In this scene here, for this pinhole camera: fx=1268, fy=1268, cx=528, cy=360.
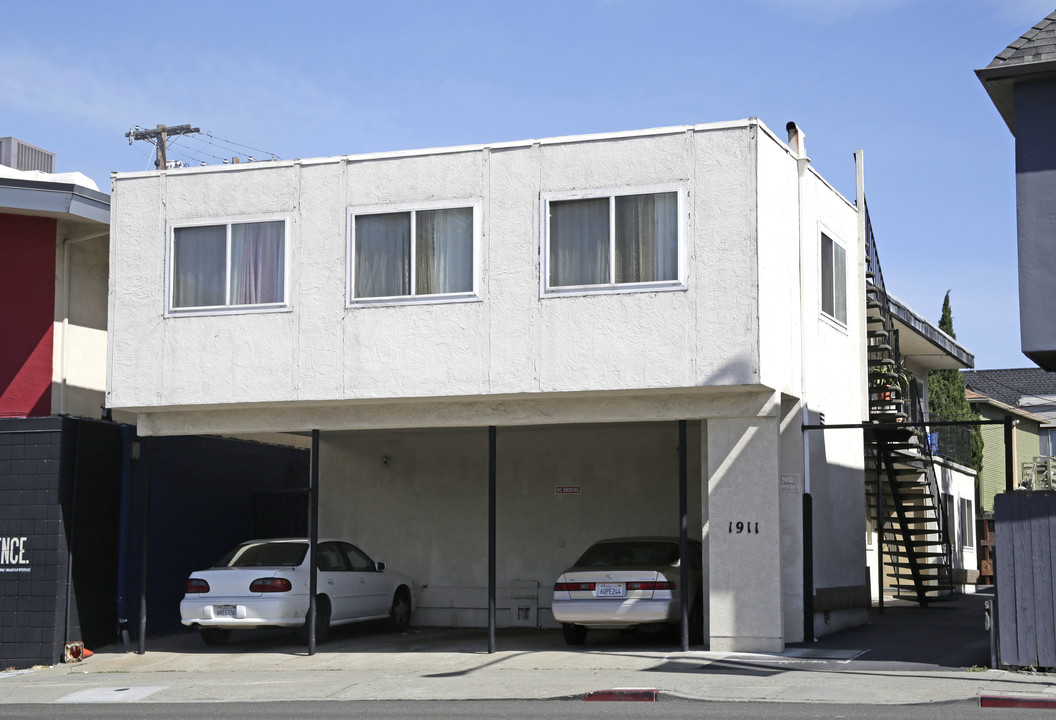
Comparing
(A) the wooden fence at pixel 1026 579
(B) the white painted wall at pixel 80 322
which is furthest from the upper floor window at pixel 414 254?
(A) the wooden fence at pixel 1026 579

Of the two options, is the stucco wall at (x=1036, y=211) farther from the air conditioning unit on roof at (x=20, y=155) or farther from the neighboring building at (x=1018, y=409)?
the neighboring building at (x=1018, y=409)

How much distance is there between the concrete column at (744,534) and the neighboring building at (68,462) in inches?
317

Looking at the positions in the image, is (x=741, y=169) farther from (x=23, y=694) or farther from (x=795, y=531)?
(x=23, y=694)

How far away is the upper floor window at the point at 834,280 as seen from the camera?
19.0 meters

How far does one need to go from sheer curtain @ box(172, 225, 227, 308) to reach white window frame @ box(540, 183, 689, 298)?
15.0ft

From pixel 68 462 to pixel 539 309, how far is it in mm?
7204

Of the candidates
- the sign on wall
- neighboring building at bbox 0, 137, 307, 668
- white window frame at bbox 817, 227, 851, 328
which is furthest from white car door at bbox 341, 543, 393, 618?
white window frame at bbox 817, 227, 851, 328

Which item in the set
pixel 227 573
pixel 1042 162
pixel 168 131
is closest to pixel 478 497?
pixel 227 573

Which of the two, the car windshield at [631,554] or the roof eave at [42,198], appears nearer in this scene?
the car windshield at [631,554]

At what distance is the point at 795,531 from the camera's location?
17047 mm

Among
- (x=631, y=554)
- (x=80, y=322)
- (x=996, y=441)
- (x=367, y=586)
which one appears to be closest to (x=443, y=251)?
(x=631, y=554)

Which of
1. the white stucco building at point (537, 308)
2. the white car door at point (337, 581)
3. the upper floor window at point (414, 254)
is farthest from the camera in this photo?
the white car door at point (337, 581)

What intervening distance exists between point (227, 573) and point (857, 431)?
1035cm

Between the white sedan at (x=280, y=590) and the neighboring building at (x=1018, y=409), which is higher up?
the neighboring building at (x=1018, y=409)
